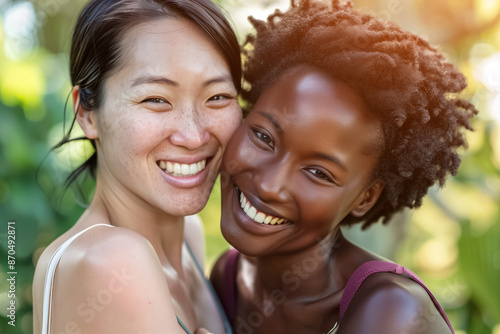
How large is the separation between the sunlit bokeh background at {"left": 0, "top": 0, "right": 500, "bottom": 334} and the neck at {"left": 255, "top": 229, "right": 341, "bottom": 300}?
47.2 inches

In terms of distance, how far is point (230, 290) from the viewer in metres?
2.34

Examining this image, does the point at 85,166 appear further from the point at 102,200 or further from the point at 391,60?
the point at 391,60

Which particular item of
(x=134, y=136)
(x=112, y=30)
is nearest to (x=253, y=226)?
(x=134, y=136)

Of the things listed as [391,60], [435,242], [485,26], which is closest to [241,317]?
[391,60]

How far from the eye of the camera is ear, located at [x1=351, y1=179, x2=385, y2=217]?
1.99 meters

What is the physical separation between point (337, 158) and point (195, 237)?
3.49ft

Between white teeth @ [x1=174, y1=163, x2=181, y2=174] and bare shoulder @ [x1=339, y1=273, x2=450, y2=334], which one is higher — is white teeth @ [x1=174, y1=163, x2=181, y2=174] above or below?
→ below

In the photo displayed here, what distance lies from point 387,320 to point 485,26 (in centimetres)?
326

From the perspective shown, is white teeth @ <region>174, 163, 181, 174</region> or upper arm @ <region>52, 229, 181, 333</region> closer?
upper arm @ <region>52, 229, 181, 333</region>

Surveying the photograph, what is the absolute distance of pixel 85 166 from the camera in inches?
88.9

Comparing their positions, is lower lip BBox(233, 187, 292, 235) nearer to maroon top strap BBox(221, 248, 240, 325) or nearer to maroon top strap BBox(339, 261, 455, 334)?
maroon top strap BBox(339, 261, 455, 334)

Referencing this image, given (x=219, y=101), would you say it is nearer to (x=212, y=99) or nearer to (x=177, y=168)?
(x=212, y=99)

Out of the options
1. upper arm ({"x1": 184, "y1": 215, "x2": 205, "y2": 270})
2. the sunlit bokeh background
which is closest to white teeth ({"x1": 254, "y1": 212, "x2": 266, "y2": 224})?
upper arm ({"x1": 184, "y1": 215, "x2": 205, "y2": 270})

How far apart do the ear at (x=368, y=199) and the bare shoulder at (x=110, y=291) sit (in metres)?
0.79
